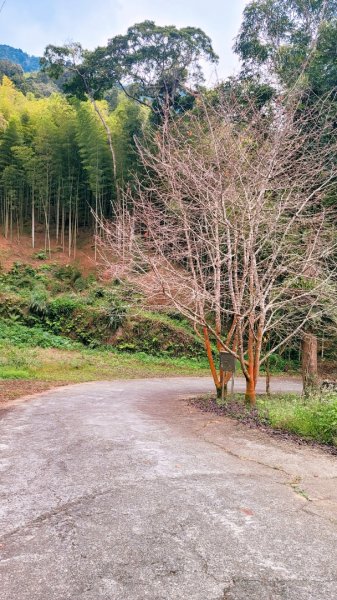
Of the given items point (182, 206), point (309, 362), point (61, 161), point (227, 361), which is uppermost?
point (61, 161)

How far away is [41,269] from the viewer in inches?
960

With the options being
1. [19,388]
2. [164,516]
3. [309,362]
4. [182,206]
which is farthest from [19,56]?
→ [164,516]

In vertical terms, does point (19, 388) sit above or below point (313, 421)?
below

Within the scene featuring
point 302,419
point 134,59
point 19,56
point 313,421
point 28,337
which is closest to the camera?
point 313,421

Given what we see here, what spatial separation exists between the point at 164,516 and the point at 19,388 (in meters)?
7.38

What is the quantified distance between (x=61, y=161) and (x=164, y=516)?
2668 centimetres

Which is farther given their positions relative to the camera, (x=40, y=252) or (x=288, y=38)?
(x=40, y=252)

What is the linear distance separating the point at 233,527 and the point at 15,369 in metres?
10.3

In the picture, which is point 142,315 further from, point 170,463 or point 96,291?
point 170,463

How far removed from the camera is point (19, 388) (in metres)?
9.31

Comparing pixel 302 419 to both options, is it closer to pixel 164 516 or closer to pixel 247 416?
pixel 247 416

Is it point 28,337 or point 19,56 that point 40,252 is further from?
point 19,56

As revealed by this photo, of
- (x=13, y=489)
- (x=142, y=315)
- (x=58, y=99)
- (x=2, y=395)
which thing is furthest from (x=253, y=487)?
(x=58, y=99)

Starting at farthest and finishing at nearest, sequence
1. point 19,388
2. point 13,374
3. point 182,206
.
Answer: point 13,374 < point 19,388 < point 182,206
